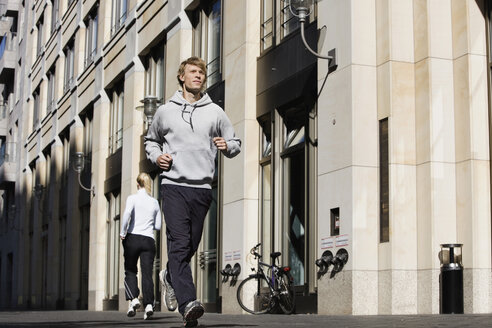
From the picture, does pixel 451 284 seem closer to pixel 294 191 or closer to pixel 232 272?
pixel 294 191

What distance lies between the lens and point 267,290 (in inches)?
600

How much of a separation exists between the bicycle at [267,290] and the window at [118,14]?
12962 millimetres

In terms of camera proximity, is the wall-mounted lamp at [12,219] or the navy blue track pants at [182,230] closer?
the navy blue track pants at [182,230]

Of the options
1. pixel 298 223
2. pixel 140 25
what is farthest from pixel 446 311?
pixel 140 25

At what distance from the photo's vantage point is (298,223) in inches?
577

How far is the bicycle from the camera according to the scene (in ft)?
46.3

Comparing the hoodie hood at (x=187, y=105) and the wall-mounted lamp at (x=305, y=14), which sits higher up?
the wall-mounted lamp at (x=305, y=14)

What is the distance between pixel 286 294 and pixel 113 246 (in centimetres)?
1319

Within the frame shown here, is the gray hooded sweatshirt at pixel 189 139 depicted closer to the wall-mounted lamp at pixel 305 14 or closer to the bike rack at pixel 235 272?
the wall-mounted lamp at pixel 305 14

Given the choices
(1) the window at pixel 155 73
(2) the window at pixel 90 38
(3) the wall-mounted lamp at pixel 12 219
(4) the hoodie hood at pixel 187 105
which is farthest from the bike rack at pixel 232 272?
(3) the wall-mounted lamp at pixel 12 219

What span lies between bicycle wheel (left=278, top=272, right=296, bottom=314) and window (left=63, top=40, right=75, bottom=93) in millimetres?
21493

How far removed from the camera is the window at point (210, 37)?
1884 centimetres

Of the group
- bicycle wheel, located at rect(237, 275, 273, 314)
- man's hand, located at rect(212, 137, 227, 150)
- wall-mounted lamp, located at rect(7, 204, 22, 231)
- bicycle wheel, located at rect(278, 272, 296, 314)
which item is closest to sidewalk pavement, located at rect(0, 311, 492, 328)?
man's hand, located at rect(212, 137, 227, 150)

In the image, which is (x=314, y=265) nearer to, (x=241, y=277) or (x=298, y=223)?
(x=298, y=223)
